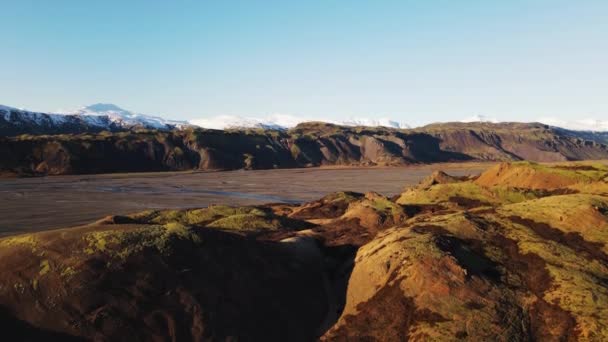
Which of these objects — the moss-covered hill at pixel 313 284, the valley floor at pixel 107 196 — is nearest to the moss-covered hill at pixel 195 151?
the valley floor at pixel 107 196

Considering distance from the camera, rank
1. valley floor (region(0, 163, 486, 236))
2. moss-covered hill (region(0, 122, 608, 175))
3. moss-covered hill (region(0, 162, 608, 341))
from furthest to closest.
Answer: moss-covered hill (region(0, 122, 608, 175)) → valley floor (region(0, 163, 486, 236)) → moss-covered hill (region(0, 162, 608, 341))

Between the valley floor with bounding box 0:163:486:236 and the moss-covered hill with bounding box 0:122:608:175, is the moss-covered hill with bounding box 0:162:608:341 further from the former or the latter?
the moss-covered hill with bounding box 0:122:608:175

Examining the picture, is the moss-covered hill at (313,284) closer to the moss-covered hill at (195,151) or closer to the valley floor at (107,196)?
the valley floor at (107,196)

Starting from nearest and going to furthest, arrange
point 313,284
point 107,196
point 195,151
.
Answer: point 313,284
point 107,196
point 195,151

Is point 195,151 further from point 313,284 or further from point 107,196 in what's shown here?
point 313,284

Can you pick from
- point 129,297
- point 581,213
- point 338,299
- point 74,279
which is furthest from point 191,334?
point 581,213

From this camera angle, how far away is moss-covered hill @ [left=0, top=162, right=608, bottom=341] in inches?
497

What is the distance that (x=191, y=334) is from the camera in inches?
508

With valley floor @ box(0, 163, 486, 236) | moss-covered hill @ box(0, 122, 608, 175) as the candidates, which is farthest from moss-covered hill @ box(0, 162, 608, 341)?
moss-covered hill @ box(0, 122, 608, 175)

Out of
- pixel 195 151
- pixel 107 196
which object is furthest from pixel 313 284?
pixel 195 151

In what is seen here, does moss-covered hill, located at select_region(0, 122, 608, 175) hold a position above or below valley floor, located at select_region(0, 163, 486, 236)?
above

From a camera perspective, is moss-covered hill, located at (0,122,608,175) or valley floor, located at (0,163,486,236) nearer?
valley floor, located at (0,163,486,236)

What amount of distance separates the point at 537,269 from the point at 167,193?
69408 mm

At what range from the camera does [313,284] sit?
1762 centimetres
